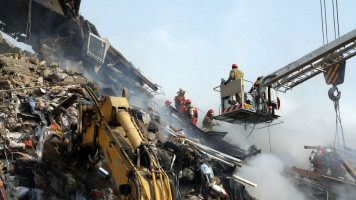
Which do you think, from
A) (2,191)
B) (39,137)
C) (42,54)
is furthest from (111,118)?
(42,54)

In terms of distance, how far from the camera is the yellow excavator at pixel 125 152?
2633mm

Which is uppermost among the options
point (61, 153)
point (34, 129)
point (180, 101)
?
point (180, 101)

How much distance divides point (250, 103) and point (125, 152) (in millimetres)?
6079

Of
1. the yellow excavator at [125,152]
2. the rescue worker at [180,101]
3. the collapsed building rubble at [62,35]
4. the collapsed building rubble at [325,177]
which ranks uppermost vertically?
the collapsed building rubble at [62,35]

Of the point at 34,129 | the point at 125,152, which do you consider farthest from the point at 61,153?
the point at 125,152

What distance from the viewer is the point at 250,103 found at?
27.5 ft

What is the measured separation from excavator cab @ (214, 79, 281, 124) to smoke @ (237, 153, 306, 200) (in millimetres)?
1514

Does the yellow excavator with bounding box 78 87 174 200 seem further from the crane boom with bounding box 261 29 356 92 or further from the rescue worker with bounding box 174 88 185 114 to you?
the rescue worker with bounding box 174 88 185 114

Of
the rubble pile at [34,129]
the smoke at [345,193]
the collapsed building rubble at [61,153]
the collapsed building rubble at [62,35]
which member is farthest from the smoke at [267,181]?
the collapsed building rubble at [62,35]

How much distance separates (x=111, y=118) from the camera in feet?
11.6

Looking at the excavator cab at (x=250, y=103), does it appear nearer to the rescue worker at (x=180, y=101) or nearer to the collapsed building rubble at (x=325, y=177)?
the collapsed building rubble at (x=325, y=177)

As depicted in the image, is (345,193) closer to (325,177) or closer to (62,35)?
(325,177)

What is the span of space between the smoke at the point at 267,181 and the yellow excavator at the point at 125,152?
548 cm

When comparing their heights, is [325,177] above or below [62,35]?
below
